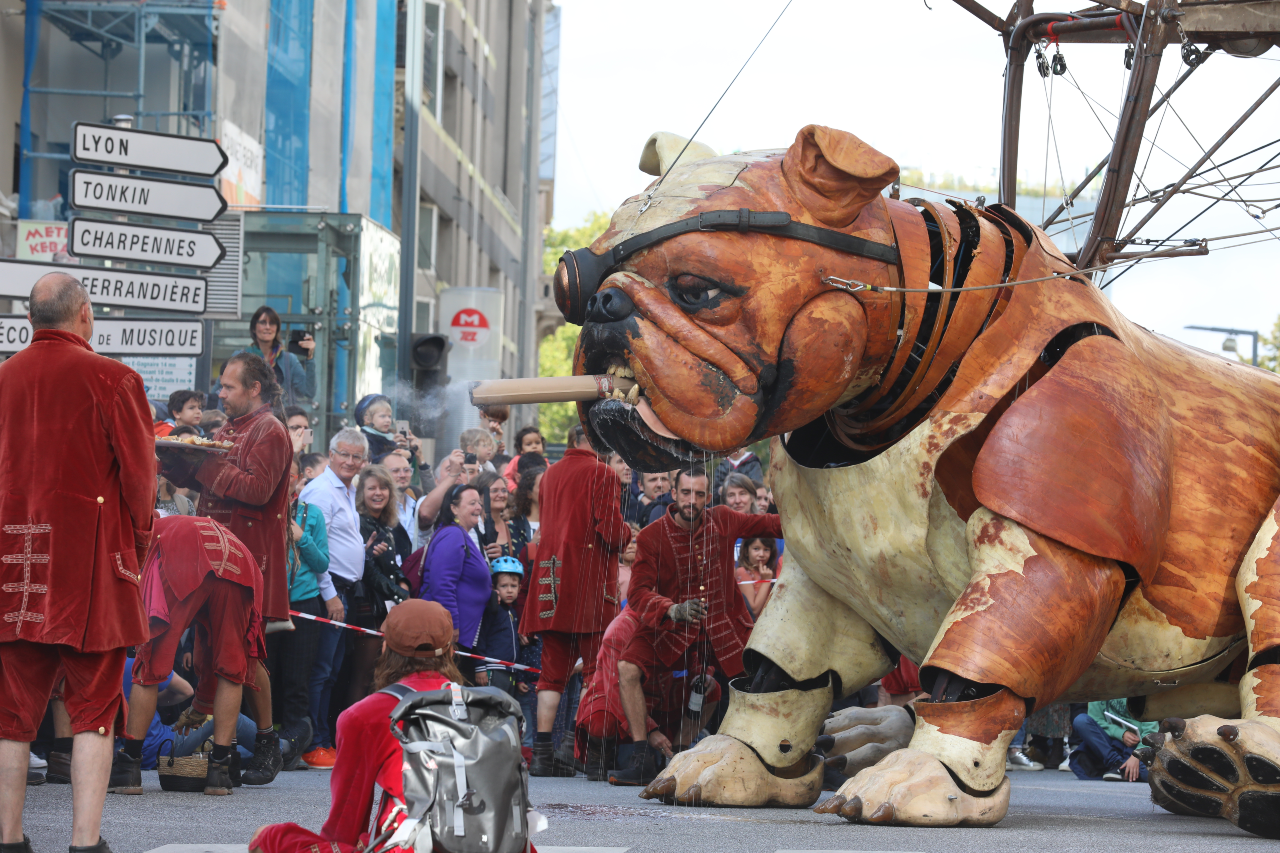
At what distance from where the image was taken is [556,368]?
60406 mm

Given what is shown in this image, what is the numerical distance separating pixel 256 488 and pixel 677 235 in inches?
120

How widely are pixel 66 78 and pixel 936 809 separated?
43.5ft

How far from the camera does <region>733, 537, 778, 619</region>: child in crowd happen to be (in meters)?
9.35

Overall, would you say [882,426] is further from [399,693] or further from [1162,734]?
[399,693]

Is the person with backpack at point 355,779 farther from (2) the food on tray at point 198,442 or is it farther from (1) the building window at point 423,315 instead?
(1) the building window at point 423,315

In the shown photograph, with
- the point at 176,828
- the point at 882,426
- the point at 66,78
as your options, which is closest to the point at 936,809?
the point at 882,426

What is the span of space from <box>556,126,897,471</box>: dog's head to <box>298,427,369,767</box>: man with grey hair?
3.69 meters

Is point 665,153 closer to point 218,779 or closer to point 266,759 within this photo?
point 218,779

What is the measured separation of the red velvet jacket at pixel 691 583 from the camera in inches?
314

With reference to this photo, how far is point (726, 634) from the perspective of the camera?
8078 mm

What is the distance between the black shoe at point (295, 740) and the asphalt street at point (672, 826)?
103 centimetres

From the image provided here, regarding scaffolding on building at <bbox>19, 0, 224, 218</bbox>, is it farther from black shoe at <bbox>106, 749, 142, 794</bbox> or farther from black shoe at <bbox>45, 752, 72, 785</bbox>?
black shoe at <bbox>106, 749, 142, 794</bbox>

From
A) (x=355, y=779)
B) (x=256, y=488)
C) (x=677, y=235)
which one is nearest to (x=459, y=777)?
(x=355, y=779)

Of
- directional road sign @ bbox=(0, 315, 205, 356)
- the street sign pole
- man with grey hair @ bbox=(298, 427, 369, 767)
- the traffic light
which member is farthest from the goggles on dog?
the street sign pole
